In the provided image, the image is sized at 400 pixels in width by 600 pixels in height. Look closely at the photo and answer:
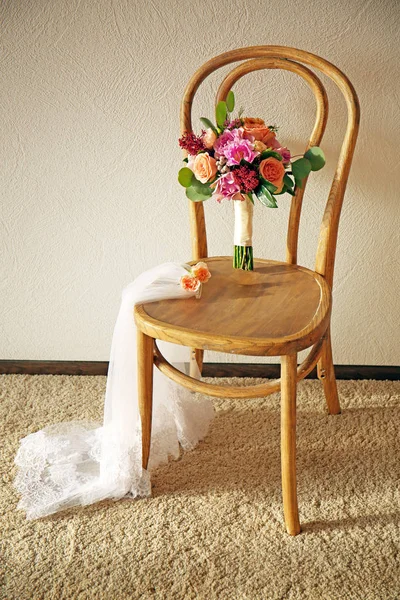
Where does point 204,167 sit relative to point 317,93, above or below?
below

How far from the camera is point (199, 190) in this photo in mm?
1543

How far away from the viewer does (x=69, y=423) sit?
6.04ft

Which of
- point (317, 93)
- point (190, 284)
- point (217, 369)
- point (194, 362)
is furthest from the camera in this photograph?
point (217, 369)

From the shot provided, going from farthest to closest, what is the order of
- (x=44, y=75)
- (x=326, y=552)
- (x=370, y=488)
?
(x=44, y=75) → (x=370, y=488) → (x=326, y=552)

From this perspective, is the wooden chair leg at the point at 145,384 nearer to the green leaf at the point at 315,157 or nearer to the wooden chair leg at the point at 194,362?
the wooden chair leg at the point at 194,362

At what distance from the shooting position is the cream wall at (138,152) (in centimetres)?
175

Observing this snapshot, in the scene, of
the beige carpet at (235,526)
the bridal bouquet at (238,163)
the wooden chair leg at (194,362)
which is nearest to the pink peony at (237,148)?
the bridal bouquet at (238,163)

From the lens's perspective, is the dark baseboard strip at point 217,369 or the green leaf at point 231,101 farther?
the dark baseboard strip at point 217,369

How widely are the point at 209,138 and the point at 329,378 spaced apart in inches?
30.5

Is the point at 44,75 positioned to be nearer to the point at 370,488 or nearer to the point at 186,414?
the point at 186,414

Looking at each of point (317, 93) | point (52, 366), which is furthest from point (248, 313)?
point (52, 366)

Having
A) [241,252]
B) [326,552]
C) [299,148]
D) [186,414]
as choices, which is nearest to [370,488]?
[326,552]

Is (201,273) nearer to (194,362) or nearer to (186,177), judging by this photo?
(186,177)

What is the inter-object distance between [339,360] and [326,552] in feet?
2.63
